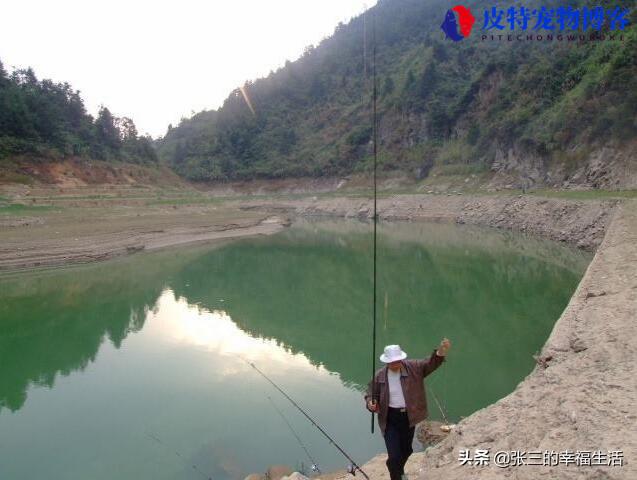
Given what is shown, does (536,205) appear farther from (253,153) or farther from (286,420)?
(253,153)

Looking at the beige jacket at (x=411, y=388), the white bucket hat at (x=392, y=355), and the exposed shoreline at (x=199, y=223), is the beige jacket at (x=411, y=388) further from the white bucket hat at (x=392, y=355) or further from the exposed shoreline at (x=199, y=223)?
the exposed shoreline at (x=199, y=223)

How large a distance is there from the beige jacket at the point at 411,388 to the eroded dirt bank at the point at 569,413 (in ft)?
1.91

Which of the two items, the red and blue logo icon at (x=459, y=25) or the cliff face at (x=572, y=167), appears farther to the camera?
the red and blue logo icon at (x=459, y=25)

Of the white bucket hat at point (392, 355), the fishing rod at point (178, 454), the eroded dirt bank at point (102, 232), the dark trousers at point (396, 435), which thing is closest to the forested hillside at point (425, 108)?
the white bucket hat at point (392, 355)

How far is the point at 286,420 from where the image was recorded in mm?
7566

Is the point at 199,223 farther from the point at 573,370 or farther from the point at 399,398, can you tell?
the point at 399,398

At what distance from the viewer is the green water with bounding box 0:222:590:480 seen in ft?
22.4

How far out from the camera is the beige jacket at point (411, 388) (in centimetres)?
402

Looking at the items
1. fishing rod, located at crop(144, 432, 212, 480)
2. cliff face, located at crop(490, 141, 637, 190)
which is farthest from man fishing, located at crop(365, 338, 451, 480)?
cliff face, located at crop(490, 141, 637, 190)

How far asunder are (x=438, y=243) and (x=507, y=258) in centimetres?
713

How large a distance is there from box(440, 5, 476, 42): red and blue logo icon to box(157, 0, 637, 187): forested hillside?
5.80 ft

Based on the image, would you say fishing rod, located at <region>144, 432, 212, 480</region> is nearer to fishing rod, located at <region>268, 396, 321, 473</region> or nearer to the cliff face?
fishing rod, located at <region>268, 396, 321, 473</region>

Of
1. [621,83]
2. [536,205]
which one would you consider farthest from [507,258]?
[621,83]

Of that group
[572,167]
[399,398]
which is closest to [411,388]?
[399,398]
